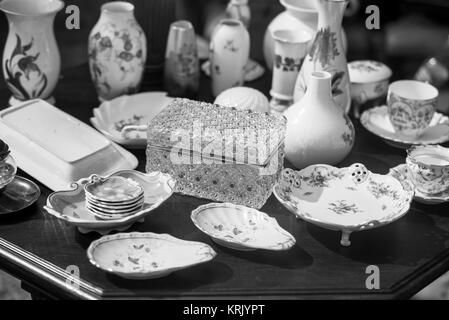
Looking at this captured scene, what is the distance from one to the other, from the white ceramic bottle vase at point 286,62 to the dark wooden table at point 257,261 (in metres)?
0.32

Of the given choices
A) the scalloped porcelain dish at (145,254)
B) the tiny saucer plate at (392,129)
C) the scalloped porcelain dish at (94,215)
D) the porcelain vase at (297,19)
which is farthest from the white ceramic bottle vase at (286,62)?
the scalloped porcelain dish at (145,254)

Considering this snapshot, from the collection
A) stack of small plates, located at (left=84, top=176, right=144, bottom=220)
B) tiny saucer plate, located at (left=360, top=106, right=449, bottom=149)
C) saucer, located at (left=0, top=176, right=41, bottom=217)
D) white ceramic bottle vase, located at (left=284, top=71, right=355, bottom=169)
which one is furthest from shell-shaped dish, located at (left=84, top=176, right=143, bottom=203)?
tiny saucer plate, located at (left=360, top=106, right=449, bottom=149)

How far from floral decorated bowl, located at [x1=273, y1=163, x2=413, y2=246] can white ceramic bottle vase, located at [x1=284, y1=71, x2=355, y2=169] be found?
0.18 feet

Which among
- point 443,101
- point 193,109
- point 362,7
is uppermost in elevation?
point 193,109

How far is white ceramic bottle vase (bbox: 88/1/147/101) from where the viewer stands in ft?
4.75

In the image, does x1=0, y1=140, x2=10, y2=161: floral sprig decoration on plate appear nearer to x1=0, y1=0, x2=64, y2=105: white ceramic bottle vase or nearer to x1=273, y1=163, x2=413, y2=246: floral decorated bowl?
x1=0, y1=0, x2=64, y2=105: white ceramic bottle vase

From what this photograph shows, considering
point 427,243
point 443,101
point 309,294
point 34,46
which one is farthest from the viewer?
point 443,101

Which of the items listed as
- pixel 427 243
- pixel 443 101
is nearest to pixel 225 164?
pixel 427 243

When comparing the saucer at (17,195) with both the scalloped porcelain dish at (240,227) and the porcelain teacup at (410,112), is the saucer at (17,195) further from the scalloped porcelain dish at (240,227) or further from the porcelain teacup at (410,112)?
the porcelain teacup at (410,112)

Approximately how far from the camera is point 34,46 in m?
1.42

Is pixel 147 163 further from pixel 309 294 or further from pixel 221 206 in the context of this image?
pixel 309 294

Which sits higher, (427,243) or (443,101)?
(427,243)

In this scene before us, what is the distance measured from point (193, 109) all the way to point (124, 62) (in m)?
0.28

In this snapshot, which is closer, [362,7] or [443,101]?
[443,101]
